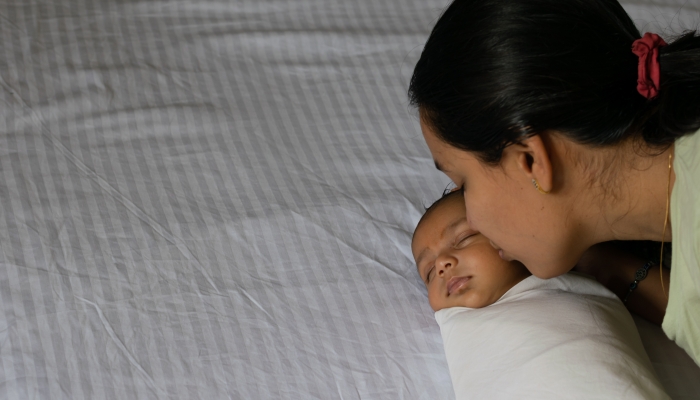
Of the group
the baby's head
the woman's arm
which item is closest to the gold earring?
the baby's head

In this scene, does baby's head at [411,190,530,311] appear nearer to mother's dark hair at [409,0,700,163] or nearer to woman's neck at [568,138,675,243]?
woman's neck at [568,138,675,243]

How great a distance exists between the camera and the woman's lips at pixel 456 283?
1117 mm

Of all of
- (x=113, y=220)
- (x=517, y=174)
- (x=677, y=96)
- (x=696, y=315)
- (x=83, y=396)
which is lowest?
(x=83, y=396)

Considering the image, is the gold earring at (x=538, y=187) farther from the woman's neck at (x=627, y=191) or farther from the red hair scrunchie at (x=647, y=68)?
the red hair scrunchie at (x=647, y=68)

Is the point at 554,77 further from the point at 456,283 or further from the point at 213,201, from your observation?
the point at 213,201

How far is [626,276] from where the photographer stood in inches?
46.8

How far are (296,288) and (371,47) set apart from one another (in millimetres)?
675

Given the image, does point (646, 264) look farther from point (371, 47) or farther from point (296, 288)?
point (371, 47)

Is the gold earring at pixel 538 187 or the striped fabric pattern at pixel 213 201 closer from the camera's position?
the gold earring at pixel 538 187

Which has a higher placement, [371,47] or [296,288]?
[371,47]

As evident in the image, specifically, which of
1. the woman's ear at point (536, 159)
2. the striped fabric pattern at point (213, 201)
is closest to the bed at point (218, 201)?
the striped fabric pattern at point (213, 201)

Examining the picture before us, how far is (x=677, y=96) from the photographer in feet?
2.69

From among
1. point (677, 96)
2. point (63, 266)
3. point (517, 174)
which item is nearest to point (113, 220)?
point (63, 266)

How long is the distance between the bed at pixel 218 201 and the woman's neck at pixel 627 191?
24cm
